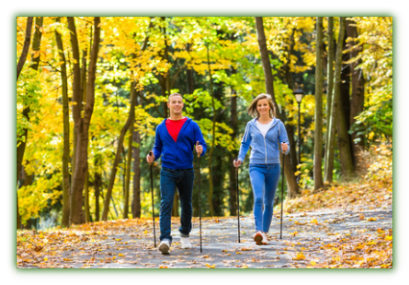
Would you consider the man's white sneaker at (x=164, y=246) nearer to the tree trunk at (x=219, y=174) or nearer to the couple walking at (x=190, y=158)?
the couple walking at (x=190, y=158)

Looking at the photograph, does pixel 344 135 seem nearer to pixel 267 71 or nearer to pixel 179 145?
pixel 267 71

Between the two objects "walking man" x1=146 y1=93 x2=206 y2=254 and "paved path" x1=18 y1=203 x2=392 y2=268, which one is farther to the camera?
"walking man" x1=146 y1=93 x2=206 y2=254

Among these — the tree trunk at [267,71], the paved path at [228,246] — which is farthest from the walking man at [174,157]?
the tree trunk at [267,71]

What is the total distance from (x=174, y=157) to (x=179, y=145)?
Result: 6.8 inches

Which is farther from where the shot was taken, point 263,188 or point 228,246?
point 228,246

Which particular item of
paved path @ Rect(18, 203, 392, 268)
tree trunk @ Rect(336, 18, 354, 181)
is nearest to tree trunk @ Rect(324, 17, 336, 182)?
tree trunk @ Rect(336, 18, 354, 181)

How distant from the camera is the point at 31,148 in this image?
17422mm

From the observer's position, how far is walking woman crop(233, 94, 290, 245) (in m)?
6.72

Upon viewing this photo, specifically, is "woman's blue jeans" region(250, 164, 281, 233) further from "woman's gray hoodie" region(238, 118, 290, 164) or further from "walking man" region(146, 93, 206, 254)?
"walking man" region(146, 93, 206, 254)

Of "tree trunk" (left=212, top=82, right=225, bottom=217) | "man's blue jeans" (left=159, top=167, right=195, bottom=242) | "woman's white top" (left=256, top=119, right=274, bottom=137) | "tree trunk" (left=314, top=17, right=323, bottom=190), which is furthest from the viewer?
"tree trunk" (left=212, top=82, right=225, bottom=217)

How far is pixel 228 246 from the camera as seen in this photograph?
7008 millimetres

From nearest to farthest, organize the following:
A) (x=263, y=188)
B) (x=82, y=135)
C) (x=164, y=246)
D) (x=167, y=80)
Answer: (x=164, y=246), (x=263, y=188), (x=82, y=135), (x=167, y=80)

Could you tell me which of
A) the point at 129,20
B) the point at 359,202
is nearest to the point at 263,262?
the point at 359,202

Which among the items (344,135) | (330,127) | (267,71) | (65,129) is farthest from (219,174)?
(65,129)
